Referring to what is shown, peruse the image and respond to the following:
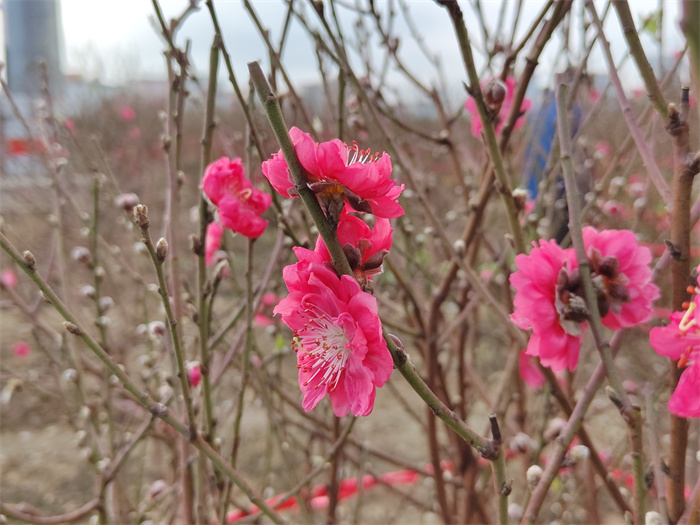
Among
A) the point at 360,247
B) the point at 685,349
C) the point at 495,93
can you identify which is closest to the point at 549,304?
the point at 685,349

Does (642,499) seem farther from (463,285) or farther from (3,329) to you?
(3,329)

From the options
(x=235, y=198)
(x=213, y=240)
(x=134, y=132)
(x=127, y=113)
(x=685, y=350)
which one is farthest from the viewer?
(x=134, y=132)

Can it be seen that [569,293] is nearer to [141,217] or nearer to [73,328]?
[141,217]

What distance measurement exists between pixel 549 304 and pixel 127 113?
7.04 metres

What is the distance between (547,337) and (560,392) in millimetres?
251

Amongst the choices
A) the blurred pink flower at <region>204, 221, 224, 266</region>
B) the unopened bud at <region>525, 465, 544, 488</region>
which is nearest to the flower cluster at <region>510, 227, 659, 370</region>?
the unopened bud at <region>525, 465, 544, 488</region>

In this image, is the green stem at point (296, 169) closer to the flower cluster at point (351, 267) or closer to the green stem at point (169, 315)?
the flower cluster at point (351, 267)

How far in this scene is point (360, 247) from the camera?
0.56 m

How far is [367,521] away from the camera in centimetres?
302

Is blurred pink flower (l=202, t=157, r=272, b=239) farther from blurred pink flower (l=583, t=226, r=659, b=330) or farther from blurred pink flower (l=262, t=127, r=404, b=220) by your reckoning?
blurred pink flower (l=583, t=226, r=659, b=330)

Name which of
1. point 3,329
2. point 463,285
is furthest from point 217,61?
point 3,329

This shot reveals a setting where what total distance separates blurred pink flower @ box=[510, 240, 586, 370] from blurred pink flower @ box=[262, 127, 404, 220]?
0.73ft

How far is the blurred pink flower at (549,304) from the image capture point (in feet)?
2.18

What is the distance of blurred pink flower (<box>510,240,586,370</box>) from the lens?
2.18 ft
